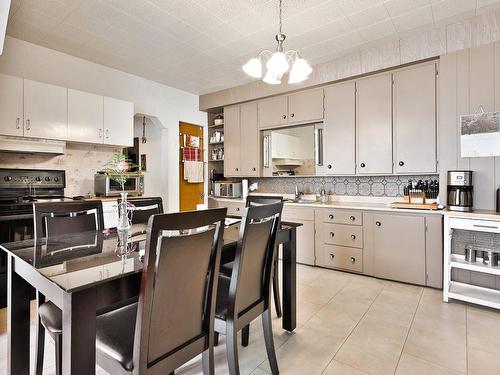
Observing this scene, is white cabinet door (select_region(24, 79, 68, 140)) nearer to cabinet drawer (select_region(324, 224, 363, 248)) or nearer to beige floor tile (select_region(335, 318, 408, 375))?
cabinet drawer (select_region(324, 224, 363, 248))

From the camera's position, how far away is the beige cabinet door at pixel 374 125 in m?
3.46

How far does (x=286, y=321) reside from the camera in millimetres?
2168

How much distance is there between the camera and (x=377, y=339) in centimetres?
207

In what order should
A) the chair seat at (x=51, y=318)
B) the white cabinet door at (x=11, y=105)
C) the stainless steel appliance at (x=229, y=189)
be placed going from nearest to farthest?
the chair seat at (x=51, y=318)
the white cabinet door at (x=11, y=105)
the stainless steel appliance at (x=229, y=189)

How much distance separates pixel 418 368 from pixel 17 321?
230 centimetres

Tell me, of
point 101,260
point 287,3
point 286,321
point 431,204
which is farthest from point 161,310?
point 431,204

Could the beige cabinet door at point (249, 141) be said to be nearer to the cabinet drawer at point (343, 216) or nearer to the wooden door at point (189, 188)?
the wooden door at point (189, 188)

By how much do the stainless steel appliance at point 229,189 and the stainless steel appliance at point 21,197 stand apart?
2.33 metres

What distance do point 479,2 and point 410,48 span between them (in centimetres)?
69

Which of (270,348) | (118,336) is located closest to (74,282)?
(118,336)

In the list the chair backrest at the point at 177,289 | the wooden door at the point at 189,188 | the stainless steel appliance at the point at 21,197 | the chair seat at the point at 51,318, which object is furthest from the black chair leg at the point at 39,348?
the wooden door at the point at 189,188

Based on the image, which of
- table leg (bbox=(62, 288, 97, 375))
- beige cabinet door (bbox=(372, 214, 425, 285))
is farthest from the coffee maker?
table leg (bbox=(62, 288, 97, 375))

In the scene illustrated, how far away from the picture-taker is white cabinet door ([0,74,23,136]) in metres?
2.90

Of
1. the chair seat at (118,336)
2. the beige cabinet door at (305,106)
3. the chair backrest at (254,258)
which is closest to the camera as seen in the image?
the chair seat at (118,336)
